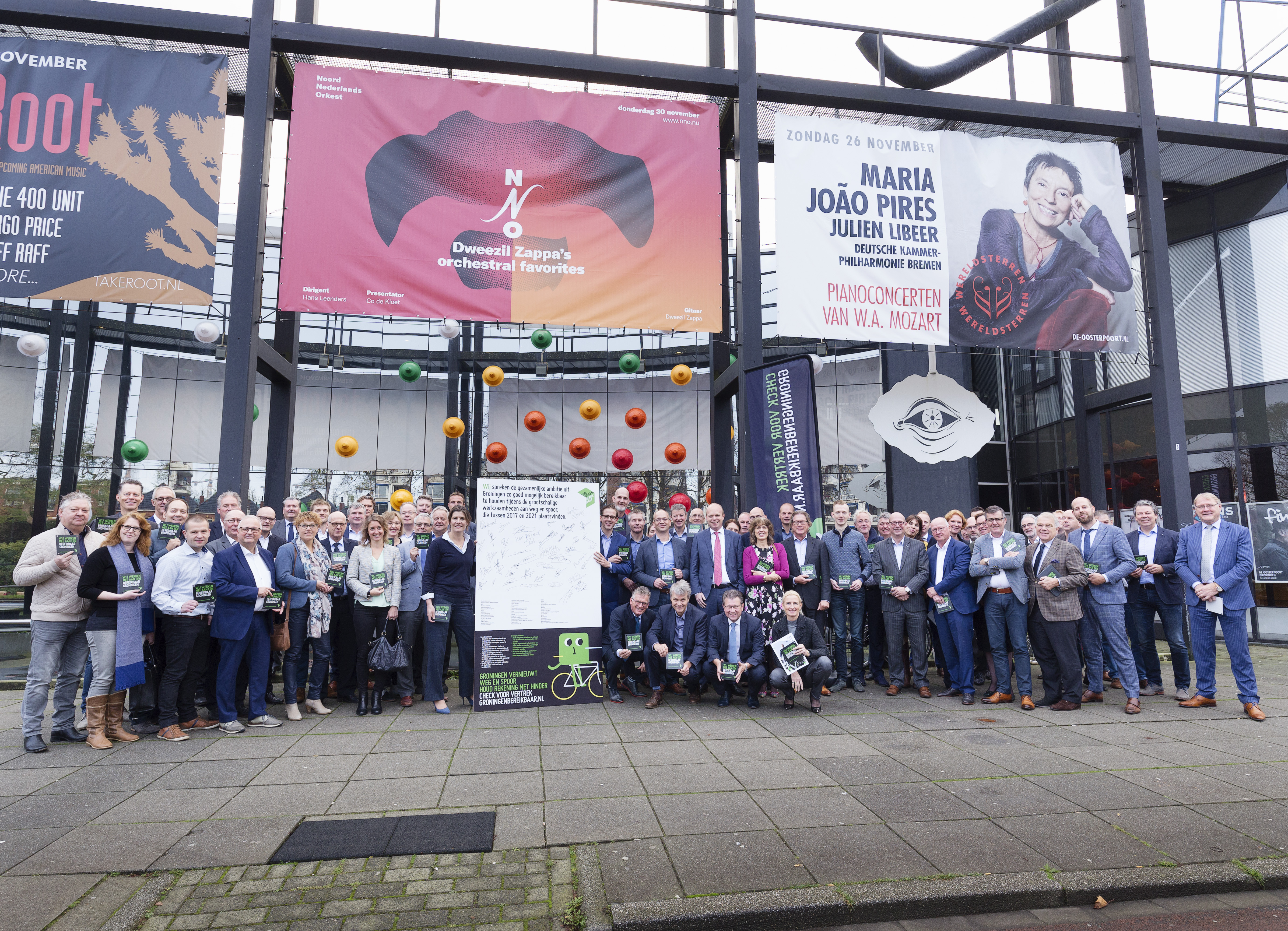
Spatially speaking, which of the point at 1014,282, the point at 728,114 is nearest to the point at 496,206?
the point at 728,114

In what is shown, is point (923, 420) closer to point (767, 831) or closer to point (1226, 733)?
point (1226, 733)

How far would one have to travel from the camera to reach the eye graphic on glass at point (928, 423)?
1138cm

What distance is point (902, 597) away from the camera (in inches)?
302

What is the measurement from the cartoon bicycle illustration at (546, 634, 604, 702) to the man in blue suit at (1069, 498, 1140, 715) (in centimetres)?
476

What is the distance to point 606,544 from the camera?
8172 millimetres

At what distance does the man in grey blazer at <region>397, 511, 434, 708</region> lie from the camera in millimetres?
7141

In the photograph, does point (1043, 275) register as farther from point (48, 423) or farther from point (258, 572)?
point (48, 423)

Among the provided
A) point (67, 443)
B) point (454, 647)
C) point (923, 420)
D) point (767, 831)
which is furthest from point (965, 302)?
point (67, 443)

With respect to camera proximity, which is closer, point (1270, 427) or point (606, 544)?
point (606, 544)

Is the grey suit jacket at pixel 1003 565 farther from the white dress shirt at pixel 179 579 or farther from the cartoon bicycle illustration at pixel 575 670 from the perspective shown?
the white dress shirt at pixel 179 579

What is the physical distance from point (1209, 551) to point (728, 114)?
25.5 feet

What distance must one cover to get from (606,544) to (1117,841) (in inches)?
209

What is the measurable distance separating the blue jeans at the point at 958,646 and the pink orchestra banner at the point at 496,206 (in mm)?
4435

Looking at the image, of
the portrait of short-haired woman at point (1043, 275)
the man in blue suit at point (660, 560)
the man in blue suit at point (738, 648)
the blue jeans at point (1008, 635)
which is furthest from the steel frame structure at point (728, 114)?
the blue jeans at point (1008, 635)
